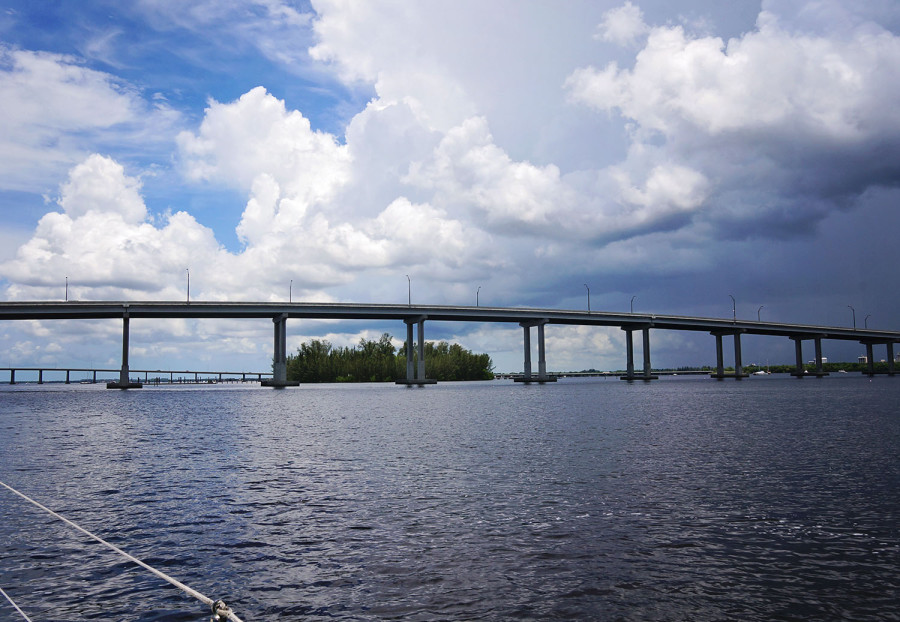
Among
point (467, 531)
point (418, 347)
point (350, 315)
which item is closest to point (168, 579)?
point (467, 531)

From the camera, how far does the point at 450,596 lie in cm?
1144

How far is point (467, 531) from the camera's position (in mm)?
15992

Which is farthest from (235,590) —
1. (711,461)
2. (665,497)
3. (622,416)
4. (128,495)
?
(622,416)

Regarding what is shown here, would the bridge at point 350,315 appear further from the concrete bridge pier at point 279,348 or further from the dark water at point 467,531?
the dark water at point 467,531

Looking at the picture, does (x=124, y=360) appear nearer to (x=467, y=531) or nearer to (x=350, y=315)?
A: (x=350, y=315)

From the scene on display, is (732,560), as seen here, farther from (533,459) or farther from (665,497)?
(533,459)

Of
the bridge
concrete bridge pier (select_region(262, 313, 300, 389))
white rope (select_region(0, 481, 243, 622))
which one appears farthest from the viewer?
concrete bridge pier (select_region(262, 313, 300, 389))

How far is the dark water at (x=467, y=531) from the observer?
11.2m

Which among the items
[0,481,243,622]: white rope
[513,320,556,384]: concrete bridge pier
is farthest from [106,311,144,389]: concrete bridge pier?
[0,481,243,622]: white rope

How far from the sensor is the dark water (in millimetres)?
11195

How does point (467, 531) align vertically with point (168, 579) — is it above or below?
below

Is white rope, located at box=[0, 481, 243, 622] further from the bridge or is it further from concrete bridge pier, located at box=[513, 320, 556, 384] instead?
concrete bridge pier, located at box=[513, 320, 556, 384]

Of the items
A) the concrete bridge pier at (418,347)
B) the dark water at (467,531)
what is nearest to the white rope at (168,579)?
the dark water at (467,531)

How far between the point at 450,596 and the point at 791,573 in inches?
260
